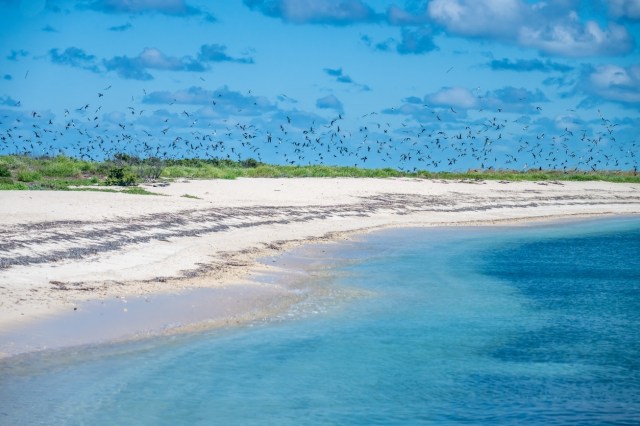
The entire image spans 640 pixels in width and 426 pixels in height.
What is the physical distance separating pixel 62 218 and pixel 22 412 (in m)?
14.7

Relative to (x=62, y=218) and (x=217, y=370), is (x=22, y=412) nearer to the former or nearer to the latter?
(x=217, y=370)

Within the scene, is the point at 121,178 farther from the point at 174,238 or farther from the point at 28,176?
the point at 174,238

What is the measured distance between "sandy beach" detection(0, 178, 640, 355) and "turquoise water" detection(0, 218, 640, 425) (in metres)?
1.30

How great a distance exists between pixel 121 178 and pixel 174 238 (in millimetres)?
21279

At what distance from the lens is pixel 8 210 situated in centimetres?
2541

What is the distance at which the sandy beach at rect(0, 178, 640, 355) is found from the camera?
52.3 ft

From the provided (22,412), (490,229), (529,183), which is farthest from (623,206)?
(22,412)

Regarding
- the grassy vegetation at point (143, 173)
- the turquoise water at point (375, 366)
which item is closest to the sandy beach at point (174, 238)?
the turquoise water at point (375, 366)

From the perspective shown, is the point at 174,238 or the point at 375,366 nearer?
the point at 375,366

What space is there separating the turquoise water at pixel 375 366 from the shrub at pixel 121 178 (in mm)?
24195

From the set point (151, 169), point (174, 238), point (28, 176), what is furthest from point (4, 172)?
point (174, 238)

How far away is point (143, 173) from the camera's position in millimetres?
49594

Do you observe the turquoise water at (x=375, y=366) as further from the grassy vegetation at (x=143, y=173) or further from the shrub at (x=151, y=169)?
the shrub at (x=151, y=169)

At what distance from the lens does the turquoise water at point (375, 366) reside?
1139 centimetres
